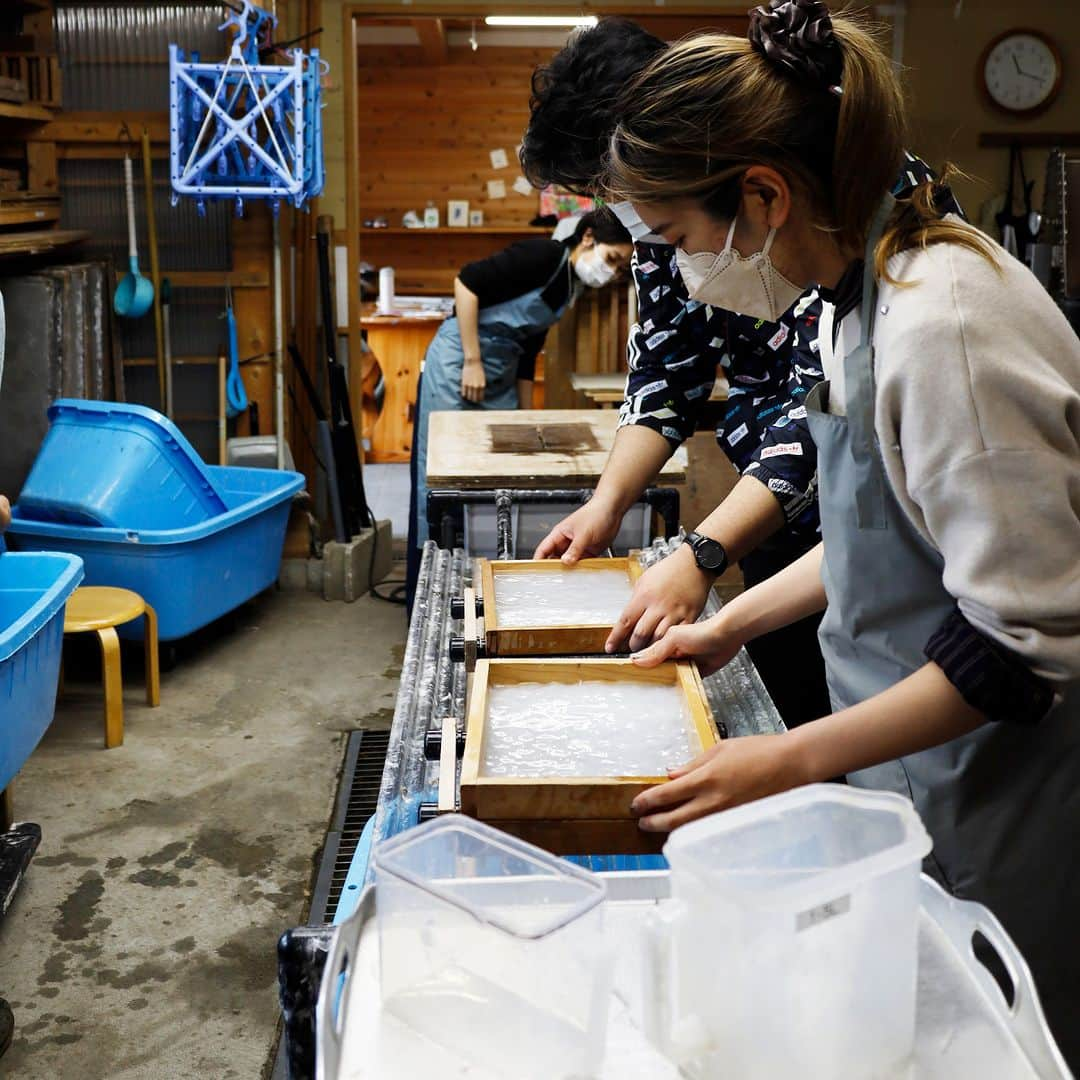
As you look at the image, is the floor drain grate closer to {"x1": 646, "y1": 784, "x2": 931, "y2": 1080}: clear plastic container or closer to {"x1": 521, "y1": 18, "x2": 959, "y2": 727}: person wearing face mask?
{"x1": 521, "y1": 18, "x2": 959, "y2": 727}: person wearing face mask

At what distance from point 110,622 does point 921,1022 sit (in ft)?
10.4

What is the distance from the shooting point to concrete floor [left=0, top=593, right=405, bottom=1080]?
7.90 feet

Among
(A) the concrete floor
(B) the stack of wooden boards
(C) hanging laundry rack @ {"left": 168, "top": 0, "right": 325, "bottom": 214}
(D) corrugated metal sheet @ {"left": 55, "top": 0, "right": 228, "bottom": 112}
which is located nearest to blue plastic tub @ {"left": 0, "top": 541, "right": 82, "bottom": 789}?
(A) the concrete floor

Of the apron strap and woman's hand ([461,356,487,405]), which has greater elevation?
the apron strap

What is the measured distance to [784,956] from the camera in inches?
29.3

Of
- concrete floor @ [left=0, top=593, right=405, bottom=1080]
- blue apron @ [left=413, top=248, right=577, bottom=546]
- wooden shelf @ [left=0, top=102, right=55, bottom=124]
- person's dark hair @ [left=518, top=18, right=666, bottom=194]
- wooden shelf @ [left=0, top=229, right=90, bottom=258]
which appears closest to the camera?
person's dark hair @ [left=518, top=18, right=666, bottom=194]

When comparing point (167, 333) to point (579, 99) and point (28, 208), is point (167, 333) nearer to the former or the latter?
point (28, 208)

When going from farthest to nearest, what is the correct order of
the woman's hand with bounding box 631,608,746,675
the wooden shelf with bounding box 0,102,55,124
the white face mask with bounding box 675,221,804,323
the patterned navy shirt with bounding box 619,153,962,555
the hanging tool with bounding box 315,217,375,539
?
the hanging tool with bounding box 315,217,375,539, the wooden shelf with bounding box 0,102,55,124, the patterned navy shirt with bounding box 619,153,962,555, the woman's hand with bounding box 631,608,746,675, the white face mask with bounding box 675,221,804,323

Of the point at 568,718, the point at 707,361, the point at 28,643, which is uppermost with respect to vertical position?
the point at 707,361

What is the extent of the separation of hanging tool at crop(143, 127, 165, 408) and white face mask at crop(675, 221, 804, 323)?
4064 millimetres

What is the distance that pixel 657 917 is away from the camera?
2.63ft

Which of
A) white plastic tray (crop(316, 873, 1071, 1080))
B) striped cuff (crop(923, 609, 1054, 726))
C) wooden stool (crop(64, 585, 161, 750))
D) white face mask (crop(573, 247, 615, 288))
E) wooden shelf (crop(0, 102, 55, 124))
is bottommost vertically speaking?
wooden stool (crop(64, 585, 161, 750))

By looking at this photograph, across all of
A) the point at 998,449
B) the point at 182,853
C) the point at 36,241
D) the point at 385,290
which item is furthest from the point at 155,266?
the point at 998,449

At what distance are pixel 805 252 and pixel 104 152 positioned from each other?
4.48 m
